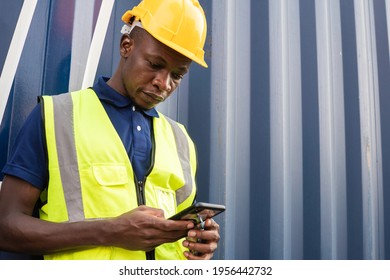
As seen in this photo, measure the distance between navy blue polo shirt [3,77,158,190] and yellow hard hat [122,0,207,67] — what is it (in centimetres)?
28

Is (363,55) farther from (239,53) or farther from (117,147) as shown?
(117,147)

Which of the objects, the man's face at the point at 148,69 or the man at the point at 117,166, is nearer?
the man at the point at 117,166

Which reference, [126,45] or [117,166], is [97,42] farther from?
[117,166]

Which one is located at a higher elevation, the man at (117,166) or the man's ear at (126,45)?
the man's ear at (126,45)

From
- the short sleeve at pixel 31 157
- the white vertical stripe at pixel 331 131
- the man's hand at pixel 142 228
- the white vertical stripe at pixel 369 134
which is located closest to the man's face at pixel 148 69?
the short sleeve at pixel 31 157

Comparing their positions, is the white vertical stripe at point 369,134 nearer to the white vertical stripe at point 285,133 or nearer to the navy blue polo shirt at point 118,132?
the white vertical stripe at point 285,133

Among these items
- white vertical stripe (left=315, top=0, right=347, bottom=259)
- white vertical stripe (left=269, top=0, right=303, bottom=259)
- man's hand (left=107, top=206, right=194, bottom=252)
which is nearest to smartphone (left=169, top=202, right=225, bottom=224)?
man's hand (left=107, top=206, right=194, bottom=252)

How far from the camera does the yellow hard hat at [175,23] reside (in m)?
1.85

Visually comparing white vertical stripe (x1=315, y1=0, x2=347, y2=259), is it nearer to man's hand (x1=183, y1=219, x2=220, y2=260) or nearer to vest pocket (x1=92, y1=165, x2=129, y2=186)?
man's hand (x1=183, y1=219, x2=220, y2=260)

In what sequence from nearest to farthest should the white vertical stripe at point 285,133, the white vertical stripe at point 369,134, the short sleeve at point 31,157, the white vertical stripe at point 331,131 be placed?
the short sleeve at point 31,157 < the white vertical stripe at point 285,133 < the white vertical stripe at point 331,131 < the white vertical stripe at point 369,134

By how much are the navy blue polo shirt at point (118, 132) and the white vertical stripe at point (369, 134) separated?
1.41 meters

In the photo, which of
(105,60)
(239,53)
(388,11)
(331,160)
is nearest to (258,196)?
(331,160)

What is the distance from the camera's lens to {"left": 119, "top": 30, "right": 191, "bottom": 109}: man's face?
179 cm

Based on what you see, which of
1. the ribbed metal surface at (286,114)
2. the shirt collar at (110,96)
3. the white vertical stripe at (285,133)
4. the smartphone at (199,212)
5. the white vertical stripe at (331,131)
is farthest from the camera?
the white vertical stripe at (331,131)
